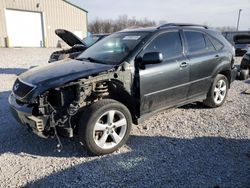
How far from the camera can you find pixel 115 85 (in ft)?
12.7

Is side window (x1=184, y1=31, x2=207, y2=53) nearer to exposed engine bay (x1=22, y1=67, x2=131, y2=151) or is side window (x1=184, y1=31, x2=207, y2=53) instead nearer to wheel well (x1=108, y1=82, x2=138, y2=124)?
wheel well (x1=108, y1=82, x2=138, y2=124)

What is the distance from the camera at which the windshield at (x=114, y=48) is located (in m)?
4.18

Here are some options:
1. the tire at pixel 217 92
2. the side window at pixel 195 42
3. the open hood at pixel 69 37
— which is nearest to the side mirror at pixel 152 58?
the side window at pixel 195 42

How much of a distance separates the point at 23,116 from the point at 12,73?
7485mm

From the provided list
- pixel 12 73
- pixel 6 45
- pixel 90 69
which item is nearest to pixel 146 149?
pixel 90 69

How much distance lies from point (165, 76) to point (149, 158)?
1.44 m

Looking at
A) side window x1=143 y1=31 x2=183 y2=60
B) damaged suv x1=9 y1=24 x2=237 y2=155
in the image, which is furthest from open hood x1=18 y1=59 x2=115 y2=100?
side window x1=143 y1=31 x2=183 y2=60

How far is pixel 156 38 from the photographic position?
436 cm

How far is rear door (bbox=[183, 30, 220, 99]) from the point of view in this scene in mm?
4824

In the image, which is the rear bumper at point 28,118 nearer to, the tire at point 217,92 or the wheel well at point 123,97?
the wheel well at point 123,97

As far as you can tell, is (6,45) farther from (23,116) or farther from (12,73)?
(23,116)

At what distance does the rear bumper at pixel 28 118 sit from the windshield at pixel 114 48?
55.0 inches

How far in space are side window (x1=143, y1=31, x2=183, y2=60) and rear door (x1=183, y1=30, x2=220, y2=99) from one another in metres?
0.25

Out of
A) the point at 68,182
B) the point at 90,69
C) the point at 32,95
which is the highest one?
the point at 90,69
